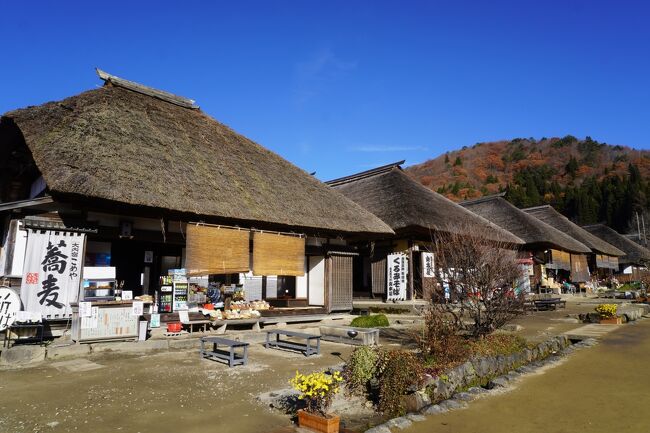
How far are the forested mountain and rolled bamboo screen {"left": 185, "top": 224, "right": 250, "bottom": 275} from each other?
162 ft

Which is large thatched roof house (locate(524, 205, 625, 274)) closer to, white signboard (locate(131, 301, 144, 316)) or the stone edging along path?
the stone edging along path

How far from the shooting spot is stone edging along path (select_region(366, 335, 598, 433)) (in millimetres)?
5216

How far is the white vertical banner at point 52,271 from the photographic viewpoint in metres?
8.38

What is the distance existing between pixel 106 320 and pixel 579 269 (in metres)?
34.0

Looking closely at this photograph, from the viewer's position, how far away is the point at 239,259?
11.2 m

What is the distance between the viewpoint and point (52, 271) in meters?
8.65

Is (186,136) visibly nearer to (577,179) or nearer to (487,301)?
(487,301)

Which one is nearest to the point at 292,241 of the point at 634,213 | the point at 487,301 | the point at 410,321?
the point at 410,321

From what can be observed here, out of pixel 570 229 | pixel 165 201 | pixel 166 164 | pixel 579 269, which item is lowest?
pixel 579 269

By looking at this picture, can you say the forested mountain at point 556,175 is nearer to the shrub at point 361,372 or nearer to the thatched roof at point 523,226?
the thatched roof at point 523,226

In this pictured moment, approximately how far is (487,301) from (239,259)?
6157 millimetres

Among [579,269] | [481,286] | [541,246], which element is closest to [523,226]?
[541,246]

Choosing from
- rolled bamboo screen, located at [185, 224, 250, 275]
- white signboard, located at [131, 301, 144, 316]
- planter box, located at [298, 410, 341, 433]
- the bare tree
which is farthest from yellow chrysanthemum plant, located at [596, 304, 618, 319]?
white signboard, located at [131, 301, 144, 316]

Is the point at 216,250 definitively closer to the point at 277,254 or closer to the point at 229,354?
the point at 277,254
